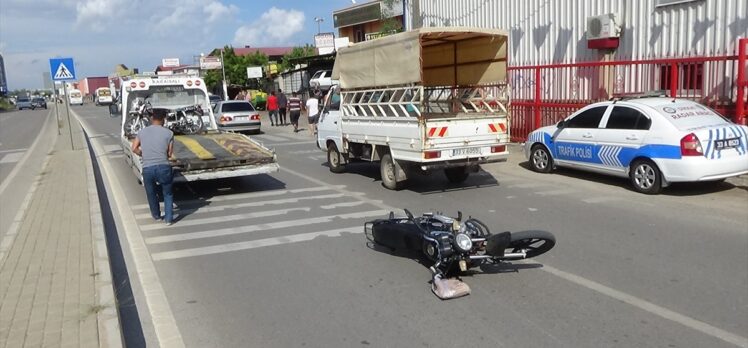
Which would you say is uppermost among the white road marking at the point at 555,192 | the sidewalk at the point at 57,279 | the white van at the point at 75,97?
the white van at the point at 75,97

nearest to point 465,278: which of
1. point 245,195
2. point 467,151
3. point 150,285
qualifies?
point 150,285

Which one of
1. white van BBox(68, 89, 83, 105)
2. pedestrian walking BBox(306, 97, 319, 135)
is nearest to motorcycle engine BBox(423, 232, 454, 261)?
pedestrian walking BBox(306, 97, 319, 135)

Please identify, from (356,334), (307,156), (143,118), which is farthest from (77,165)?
(356,334)

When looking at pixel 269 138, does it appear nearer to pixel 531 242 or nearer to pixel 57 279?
pixel 57 279

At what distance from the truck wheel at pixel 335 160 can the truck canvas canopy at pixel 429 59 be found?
59.2 inches

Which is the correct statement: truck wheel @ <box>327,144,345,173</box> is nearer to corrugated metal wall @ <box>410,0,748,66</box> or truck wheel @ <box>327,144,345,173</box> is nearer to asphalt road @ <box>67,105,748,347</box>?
asphalt road @ <box>67,105,748,347</box>

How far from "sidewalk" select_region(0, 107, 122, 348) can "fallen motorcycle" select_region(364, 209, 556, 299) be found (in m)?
2.72

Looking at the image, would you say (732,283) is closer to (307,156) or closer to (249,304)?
(249,304)

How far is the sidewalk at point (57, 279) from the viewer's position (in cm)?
454

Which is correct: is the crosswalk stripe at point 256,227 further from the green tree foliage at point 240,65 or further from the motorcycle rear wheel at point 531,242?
the green tree foliage at point 240,65

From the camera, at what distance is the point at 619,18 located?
15312 millimetres

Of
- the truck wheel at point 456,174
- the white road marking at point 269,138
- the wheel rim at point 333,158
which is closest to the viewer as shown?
the truck wheel at point 456,174

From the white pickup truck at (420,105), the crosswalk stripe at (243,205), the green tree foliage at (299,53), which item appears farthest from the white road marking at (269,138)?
the green tree foliage at (299,53)

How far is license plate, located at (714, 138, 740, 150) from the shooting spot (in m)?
9.64
